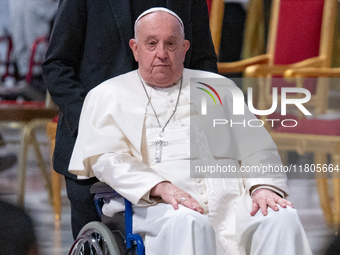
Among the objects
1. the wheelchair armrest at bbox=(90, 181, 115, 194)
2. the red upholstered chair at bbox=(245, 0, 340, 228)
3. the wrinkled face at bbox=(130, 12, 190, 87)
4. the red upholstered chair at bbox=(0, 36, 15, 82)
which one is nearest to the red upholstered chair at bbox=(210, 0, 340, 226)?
the red upholstered chair at bbox=(245, 0, 340, 228)

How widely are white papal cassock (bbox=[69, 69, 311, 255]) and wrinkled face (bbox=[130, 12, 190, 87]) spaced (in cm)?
10

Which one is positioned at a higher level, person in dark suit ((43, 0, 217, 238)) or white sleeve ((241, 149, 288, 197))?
person in dark suit ((43, 0, 217, 238))

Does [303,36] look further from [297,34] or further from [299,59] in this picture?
[299,59]

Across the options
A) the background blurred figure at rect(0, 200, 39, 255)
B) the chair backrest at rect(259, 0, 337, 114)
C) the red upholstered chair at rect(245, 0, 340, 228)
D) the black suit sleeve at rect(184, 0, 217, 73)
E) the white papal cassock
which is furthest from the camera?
the chair backrest at rect(259, 0, 337, 114)

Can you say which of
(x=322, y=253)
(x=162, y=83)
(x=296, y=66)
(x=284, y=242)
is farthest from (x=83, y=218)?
(x=296, y=66)

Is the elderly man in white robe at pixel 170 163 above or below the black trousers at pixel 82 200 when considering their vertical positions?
above

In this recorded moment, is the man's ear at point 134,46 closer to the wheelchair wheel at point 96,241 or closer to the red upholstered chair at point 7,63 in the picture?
the wheelchair wheel at point 96,241

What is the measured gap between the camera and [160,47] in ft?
8.34

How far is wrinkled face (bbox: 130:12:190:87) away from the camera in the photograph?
254cm

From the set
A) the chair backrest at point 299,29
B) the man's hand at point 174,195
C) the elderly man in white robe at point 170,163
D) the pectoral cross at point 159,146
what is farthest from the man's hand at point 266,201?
the chair backrest at point 299,29

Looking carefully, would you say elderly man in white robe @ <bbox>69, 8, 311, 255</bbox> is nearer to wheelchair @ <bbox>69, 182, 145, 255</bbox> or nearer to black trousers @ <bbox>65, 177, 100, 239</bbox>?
wheelchair @ <bbox>69, 182, 145, 255</bbox>

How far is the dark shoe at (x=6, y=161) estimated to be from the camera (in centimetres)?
631

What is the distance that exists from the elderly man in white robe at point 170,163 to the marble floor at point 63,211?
151cm

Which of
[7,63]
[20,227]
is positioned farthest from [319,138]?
[7,63]
